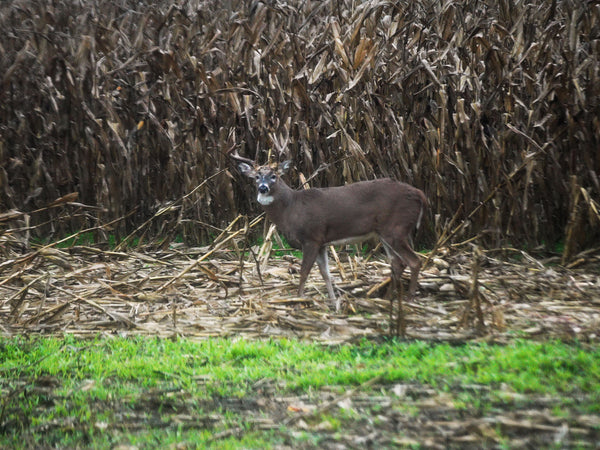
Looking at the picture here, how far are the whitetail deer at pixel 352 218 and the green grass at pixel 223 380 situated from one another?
5.67 feet

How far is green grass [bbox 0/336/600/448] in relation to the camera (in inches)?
156

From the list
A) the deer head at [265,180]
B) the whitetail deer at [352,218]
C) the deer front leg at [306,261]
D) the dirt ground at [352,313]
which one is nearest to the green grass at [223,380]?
the dirt ground at [352,313]

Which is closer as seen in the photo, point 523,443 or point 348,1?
point 523,443

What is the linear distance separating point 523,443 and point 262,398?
60.8 inches

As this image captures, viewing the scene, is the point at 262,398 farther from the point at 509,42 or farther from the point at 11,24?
the point at 11,24

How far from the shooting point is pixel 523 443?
3426 millimetres

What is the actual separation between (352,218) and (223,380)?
2.72 m

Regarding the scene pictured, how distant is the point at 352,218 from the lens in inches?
280

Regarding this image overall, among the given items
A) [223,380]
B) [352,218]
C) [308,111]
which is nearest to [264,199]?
[352,218]

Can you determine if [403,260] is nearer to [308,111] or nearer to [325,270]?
[325,270]

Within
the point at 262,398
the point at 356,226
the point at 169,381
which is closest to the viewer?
the point at 262,398

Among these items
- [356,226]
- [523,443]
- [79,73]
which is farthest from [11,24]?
[523,443]

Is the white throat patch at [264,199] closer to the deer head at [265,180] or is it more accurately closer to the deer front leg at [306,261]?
the deer head at [265,180]

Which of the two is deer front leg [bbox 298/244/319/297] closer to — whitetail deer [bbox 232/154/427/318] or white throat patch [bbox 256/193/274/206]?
whitetail deer [bbox 232/154/427/318]
